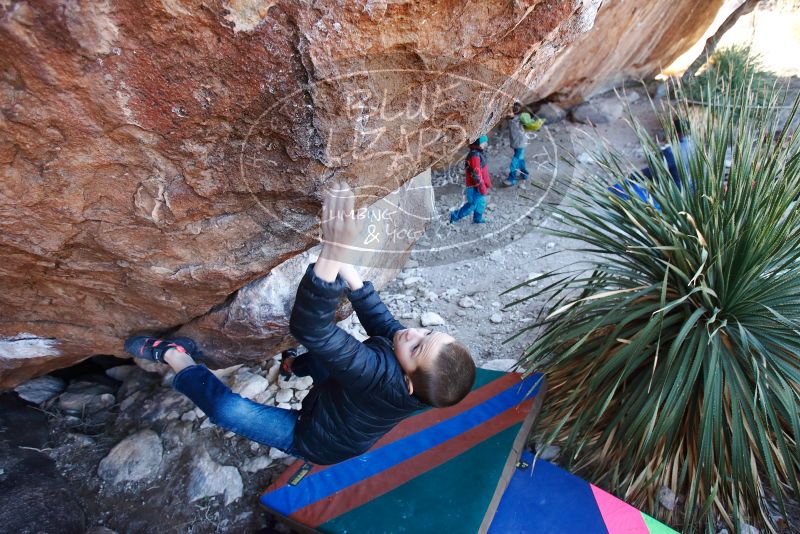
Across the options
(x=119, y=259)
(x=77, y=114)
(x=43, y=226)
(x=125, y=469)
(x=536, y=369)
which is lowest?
(x=125, y=469)

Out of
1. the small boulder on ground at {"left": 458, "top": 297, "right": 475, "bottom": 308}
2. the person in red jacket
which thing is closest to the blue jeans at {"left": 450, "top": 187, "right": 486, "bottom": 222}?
the person in red jacket

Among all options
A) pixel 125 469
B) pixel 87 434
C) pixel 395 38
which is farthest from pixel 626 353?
pixel 87 434

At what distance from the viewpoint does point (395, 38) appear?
5.23ft

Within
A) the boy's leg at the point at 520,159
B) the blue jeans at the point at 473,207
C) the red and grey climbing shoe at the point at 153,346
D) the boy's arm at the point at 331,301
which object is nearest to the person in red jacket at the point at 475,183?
the blue jeans at the point at 473,207

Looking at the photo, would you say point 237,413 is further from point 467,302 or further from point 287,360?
point 467,302

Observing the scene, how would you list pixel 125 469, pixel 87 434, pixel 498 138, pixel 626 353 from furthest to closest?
Result: pixel 498 138 < pixel 87 434 < pixel 125 469 < pixel 626 353

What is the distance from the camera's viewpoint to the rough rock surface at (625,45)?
588 centimetres

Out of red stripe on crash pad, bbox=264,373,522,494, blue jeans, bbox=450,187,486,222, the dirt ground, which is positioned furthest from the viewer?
blue jeans, bbox=450,187,486,222

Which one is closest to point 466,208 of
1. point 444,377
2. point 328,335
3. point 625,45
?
point 625,45

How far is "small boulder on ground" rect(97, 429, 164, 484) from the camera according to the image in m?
2.68

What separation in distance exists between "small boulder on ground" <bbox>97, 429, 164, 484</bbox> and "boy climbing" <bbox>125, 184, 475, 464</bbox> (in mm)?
583

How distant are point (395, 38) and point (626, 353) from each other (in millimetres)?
1669

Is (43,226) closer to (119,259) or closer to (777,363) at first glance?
(119,259)

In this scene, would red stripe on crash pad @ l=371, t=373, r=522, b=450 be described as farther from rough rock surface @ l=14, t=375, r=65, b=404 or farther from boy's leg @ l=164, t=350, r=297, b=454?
rough rock surface @ l=14, t=375, r=65, b=404
